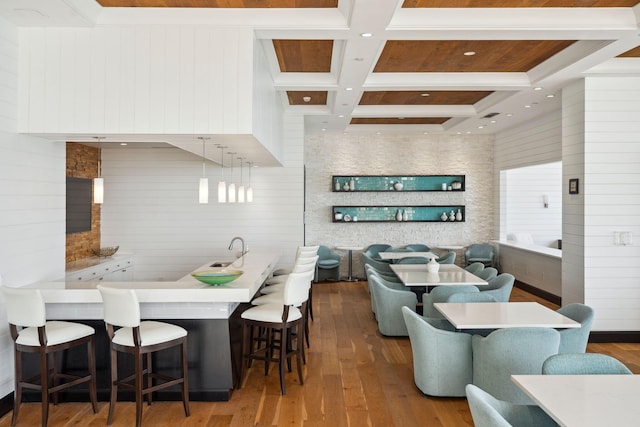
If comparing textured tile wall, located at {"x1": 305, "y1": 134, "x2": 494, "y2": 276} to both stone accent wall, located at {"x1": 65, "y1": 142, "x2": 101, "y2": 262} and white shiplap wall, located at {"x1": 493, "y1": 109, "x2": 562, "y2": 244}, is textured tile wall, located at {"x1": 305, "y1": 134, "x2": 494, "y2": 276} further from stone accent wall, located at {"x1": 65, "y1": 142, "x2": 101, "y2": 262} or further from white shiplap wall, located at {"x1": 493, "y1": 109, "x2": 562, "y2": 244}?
stone accent wall, located at {"x1": 65, "y1": 142, "x2": 101, "y2": 262}

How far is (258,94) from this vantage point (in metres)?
4.55

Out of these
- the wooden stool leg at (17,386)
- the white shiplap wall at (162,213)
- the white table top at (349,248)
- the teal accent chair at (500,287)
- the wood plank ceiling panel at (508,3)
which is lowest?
the wooden stool leg at (17,386)

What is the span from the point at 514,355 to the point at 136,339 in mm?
2696

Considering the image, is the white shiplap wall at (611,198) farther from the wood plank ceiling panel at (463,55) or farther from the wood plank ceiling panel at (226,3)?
the wood plank ceiling panel at (226,3)

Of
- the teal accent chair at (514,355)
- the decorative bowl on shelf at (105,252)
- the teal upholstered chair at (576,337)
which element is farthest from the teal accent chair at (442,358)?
the decorative bowl on shelf at (105,252)

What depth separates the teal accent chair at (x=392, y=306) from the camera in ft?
19.1

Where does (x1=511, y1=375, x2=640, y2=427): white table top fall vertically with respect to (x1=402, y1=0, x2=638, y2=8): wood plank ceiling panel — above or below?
below

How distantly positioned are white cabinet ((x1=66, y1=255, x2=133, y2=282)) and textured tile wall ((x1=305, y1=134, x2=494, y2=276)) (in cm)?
379

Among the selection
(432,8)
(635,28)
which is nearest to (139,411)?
A: (432,8)

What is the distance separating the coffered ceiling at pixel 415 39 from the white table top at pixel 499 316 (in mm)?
2359

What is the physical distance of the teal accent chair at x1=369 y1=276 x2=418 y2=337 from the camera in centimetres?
583

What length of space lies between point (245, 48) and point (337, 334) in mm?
3630

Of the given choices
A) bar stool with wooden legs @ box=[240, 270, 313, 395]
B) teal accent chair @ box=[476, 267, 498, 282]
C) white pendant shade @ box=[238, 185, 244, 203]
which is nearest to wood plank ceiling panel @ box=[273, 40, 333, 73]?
white pendant shade @ box=[238, 185, 244, 203]

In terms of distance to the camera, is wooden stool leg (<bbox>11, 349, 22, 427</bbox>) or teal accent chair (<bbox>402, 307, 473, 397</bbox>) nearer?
wooden stool leg (<bbox>11, 349, 22, 427</bbox>)
